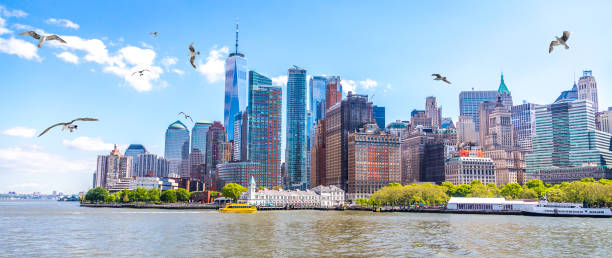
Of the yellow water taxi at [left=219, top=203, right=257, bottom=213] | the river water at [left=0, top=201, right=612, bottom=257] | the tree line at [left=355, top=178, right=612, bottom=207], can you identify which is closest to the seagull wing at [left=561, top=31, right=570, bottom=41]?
the river water at [left=0, top=201, right=612, bottom=257]

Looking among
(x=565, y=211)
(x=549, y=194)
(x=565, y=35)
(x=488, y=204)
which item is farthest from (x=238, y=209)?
(x=565, y=35)

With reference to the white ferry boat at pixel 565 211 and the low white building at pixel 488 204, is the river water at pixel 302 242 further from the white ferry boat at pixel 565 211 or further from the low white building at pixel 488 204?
the low white building at pixel 488 204

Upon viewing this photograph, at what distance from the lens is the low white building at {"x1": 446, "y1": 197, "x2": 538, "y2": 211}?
160500 mm

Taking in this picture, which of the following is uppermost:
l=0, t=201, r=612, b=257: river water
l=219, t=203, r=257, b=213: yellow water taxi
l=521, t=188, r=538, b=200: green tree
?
l=521, t=188, r=538, b=200: green tree

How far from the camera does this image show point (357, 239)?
73438 mm

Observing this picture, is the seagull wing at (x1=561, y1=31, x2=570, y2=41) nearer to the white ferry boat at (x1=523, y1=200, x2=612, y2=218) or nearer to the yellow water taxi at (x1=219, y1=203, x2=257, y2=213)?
the white ferry boat at (x1=523, y1=200, x2=612, y2=218)

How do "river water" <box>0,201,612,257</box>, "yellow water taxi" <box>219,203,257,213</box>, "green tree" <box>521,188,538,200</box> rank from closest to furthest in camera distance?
"river water" <box>0,201,612,257</box>
"yellow water taxi" <box>219,203,257,213</box>
"green tree" <box>521,188,538,200</box>

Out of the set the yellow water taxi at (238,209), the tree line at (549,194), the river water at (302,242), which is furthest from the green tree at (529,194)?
the river water at (302,242)

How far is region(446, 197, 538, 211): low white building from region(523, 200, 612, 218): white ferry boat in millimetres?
4974

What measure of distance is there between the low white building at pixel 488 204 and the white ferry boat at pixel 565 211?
4974mm

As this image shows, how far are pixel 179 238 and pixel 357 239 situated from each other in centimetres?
2622

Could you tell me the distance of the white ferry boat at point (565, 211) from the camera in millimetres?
143750

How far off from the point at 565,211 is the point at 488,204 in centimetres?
2484

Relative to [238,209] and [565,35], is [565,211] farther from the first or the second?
[565,35]
